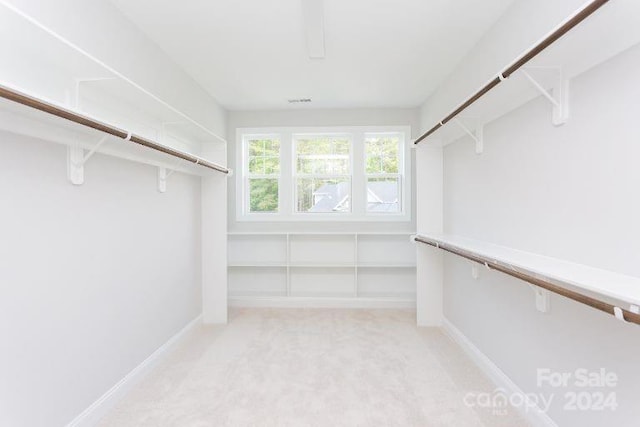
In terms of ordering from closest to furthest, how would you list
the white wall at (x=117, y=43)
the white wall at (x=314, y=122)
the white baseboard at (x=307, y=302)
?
the white wall at (x=117, y=43) < the white baseboard at (x=307, y=302) < the white wall at (x=314, y=122)

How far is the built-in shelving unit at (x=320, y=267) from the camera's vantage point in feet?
14.3

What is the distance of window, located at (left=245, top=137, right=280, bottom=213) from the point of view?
4.52 metres

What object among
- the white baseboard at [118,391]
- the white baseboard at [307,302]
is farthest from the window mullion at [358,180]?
the white baseboard at [118,391]

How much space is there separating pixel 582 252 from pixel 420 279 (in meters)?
2.17

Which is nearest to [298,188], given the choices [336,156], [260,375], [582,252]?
[336,156]

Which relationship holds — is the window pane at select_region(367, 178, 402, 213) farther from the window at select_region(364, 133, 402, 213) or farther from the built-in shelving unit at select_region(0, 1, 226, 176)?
the built-in shelving unit at select_region(0, 1, 226, 176)

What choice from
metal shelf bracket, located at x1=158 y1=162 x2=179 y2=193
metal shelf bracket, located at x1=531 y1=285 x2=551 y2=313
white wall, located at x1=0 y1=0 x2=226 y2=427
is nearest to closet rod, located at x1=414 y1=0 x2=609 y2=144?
metal shelf bracket, located at x1=531 y1=285 x2=551 y2=313

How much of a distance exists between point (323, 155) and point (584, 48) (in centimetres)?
334

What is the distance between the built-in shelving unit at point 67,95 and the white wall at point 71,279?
0.10 metres

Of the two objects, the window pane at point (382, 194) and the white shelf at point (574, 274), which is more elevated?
the window pane at point (382, 194)

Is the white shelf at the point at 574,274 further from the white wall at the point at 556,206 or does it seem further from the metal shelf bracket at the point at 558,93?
the metal shelf bracket at the point at 558,93

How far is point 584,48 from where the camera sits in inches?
51.7

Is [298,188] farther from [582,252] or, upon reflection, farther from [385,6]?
[582,252]

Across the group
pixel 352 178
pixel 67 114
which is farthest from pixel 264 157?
pixel 67 114
